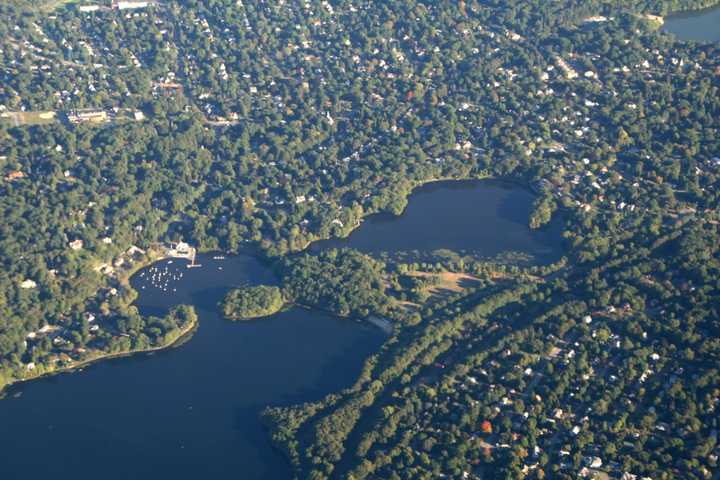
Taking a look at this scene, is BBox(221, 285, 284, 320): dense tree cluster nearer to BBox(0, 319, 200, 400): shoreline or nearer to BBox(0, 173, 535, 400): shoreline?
BBox(0, 173, 535, 400): shoreline

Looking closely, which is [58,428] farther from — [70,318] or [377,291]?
[377,291]

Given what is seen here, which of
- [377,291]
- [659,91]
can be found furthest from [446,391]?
[659,91]

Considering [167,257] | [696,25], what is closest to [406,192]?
[167,257]

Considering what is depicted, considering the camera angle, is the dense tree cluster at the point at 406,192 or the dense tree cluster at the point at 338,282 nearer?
the dense tree cluster at the point at 406,192

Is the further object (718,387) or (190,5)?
(190,5)

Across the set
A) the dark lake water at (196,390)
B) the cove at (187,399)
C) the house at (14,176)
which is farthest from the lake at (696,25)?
the house at (14,176)

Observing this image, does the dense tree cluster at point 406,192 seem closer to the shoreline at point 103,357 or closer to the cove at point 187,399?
the shoreline at point 103,357
